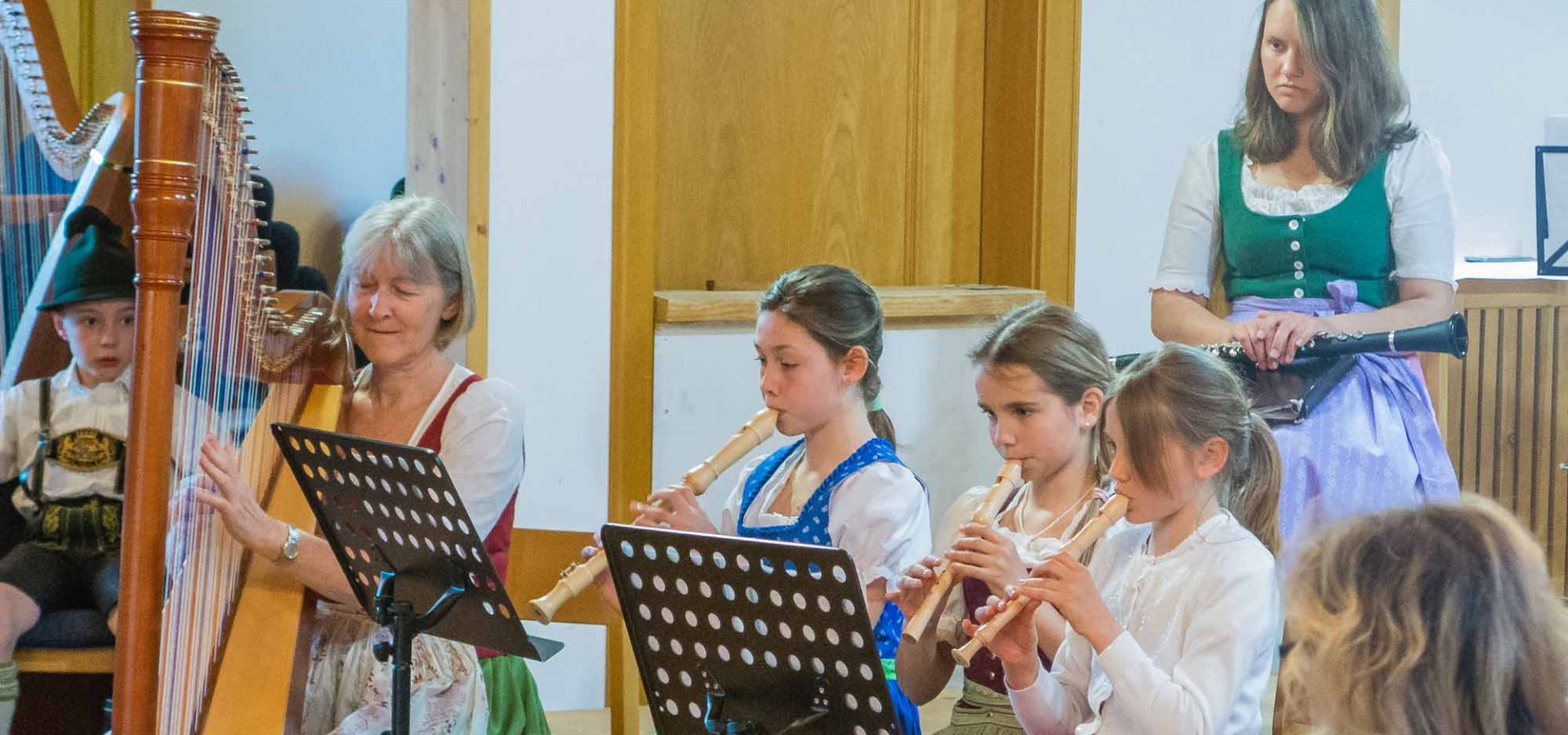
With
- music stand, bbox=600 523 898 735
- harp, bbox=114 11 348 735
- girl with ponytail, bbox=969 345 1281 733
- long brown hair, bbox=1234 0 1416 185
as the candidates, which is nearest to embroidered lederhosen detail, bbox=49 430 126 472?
harp, bbox=114 11 348 735

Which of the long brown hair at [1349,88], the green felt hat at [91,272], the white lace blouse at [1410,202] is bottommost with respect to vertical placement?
the green felt hat at [91,272]

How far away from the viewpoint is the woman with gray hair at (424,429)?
2.49 metres

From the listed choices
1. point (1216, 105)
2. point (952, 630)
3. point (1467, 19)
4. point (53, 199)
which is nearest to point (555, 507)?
point (53, 199)

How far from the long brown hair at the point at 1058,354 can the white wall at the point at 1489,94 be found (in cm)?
347

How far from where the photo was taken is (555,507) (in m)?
3.81

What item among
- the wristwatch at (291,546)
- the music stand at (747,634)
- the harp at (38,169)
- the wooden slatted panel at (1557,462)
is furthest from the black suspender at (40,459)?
the wooden slatted panel at (1557,462)

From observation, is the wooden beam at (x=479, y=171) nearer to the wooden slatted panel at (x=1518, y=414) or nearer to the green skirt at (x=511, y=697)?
the green skirt at (x=511, y=697)

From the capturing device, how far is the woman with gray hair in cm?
249

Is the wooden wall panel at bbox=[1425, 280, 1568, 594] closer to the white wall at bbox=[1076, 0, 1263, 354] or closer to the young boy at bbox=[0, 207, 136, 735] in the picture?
the white wall at bbox=[1076, 0, 1263, 354]

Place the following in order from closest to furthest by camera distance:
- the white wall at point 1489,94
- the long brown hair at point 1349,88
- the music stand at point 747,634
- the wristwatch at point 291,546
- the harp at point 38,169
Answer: the music stand at point 747,634 < the wristwatch at point 291,546 < the harp at point 38,169 < the long brown hair at point 1349,88 < the white wall at point 1489,94

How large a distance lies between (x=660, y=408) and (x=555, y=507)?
326 millimetres

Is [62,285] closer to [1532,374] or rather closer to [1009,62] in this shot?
[1009,62]

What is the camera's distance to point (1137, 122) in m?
4.40

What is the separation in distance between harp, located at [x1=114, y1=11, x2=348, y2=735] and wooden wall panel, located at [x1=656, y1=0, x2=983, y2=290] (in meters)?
1.53
